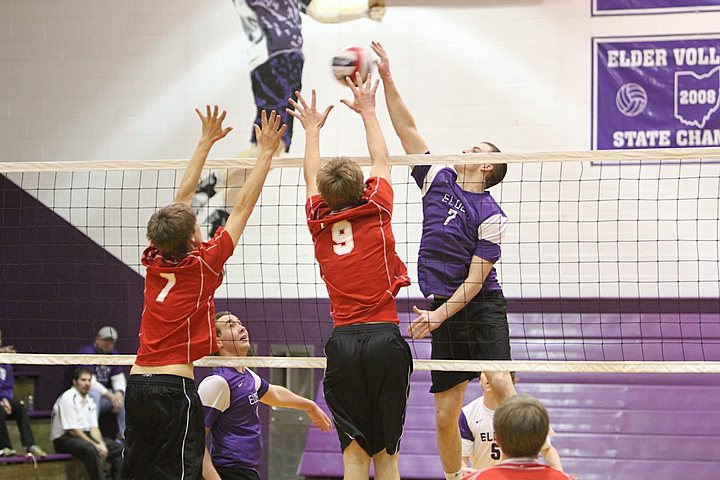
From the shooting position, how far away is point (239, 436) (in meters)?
6.71

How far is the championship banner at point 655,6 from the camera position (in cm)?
1182

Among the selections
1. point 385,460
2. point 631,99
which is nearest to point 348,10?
point 631,99

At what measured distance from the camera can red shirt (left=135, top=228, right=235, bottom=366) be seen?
18.5 feet

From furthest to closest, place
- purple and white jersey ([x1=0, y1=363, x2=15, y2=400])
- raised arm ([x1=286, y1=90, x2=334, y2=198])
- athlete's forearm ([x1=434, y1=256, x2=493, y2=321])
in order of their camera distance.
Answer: purple and white jersey ([x1=0, y1=363, x2=15, y2=400]) → athlete's forearm ([x1=434, y1=256, x2=493, y2=321]) → raised arm ([x1=286, y1=90, x2=334, y2=198])

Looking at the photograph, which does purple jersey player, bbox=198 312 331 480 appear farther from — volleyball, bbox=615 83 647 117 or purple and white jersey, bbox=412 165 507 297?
volleyball, bbox=615 83 647 117

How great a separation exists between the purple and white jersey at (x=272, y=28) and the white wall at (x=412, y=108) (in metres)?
0.15

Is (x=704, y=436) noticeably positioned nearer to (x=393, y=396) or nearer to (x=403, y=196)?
(x=403, y=196)

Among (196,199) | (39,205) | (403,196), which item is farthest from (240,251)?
(39,205)

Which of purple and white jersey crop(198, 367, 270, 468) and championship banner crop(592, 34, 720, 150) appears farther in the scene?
Result: championship banner crop(592, 34, 720, 150)

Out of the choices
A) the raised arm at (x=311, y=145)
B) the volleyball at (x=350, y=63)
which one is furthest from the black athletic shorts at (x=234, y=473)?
the volleyball at (x=350, y=63)

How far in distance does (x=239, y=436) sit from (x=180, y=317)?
1414 millimetres

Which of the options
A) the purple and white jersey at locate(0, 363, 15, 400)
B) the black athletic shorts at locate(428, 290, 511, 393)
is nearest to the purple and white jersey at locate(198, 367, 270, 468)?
the black athletic shorts at locate(428, 290, 511, 393)

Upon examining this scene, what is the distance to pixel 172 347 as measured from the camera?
5672mm

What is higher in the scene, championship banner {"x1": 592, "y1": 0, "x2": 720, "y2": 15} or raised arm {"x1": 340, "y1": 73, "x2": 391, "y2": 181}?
championship banner {"x1": 592, "y1": 0, "x2": 720, "y2": 15}
